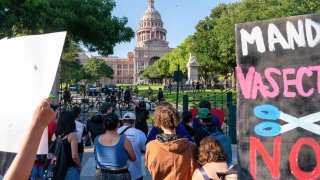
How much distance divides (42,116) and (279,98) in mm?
1768

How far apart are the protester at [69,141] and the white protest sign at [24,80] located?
→ 275 centimetres

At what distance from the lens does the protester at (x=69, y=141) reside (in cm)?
471

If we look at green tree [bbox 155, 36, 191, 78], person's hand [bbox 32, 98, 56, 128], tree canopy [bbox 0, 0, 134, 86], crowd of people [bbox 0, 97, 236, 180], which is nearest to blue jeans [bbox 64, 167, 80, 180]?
crowd of people [bbox 0, 97, 236, 180]

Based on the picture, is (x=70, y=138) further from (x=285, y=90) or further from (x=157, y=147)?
(x=285, y=90)

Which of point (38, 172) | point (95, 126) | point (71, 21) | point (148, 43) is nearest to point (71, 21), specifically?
point (71, 21)

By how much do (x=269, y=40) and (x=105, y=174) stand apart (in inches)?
96.0

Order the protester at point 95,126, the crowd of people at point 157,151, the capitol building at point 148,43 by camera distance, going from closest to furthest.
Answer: the crowd of people at point 157,151, the protester at point 95,126, the capitol building at point 148,43

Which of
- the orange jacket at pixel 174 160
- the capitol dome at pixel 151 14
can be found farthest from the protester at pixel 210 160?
the capitol dome at pixel 151 14

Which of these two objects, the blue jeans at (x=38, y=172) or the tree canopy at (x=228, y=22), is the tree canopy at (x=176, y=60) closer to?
the tree canopy at (x=228, y=22)

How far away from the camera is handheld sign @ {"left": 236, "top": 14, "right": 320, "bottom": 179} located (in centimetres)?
271

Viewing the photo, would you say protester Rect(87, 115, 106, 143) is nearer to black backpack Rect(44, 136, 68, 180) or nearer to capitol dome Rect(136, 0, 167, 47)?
black backpack Rect(44, 136, 68, 180)

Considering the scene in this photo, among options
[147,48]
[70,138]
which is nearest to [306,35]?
[70,138]

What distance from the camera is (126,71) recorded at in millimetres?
188375

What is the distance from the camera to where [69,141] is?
4711mm
